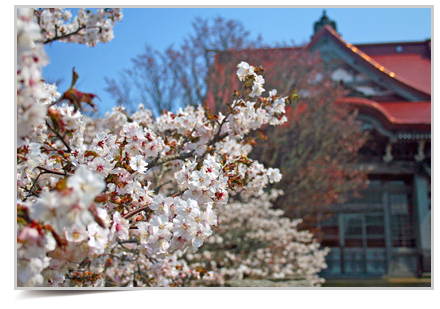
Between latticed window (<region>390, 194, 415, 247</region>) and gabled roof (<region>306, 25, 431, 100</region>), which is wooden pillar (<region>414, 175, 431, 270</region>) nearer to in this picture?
latticed window (<region>390, 194, 415, 247</region>)

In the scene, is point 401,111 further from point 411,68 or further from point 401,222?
point 401,222

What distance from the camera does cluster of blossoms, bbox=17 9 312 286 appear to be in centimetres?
74

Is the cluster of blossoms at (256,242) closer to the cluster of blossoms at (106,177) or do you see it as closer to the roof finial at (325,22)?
the cluster of blossoms at (106,177)

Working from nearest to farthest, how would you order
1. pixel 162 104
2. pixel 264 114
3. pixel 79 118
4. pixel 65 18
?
pixel 79 118
pixel 264 114
pixel 65 18
pixel 162 104

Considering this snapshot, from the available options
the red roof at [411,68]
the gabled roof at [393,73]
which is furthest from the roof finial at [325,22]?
the red roof at [411,68]

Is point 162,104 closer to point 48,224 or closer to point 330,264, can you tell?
point 330,264

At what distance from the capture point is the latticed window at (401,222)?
5.69 m

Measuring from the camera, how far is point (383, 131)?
5562 mm

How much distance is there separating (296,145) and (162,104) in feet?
6.71

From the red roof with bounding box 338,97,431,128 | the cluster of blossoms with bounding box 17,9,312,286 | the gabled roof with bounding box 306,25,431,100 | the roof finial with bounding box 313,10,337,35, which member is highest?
the roof finial with bounding box 313,10,337,35

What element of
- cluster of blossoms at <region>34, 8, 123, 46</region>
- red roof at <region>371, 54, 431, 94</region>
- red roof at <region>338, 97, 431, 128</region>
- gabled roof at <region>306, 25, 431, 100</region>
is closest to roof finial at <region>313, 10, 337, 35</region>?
gabled roof at <region>306, 25, 431, 100</region>

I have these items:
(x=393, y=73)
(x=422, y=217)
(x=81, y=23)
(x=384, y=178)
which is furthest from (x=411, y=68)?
(x=81, y=23)

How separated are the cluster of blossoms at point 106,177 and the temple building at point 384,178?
151 inches

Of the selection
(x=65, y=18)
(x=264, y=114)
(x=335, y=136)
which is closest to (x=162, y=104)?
(x=335, y=136)
